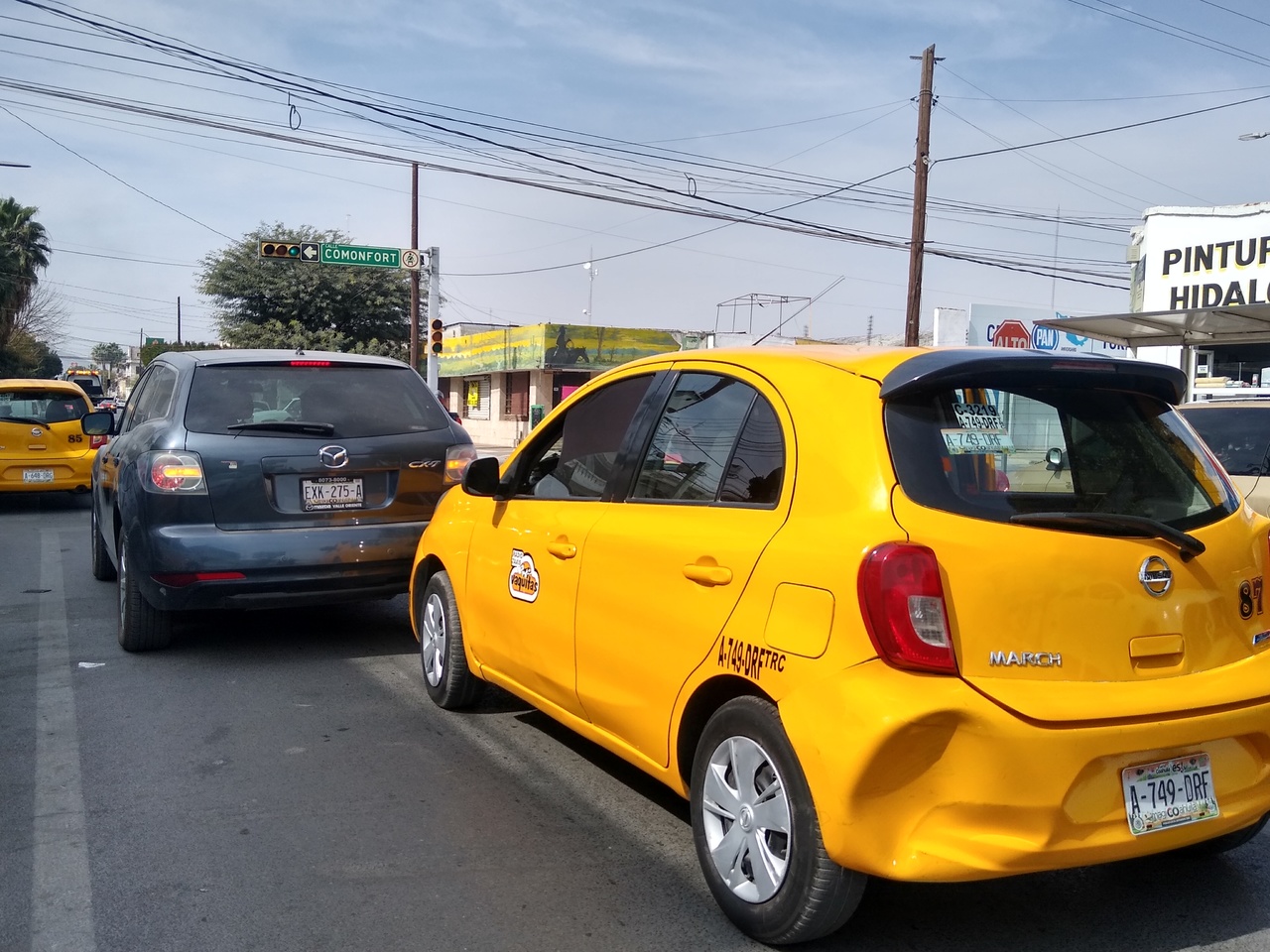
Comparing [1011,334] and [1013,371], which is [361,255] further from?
[1013,371]

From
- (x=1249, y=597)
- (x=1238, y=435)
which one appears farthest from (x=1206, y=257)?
(x=1249, y=597)

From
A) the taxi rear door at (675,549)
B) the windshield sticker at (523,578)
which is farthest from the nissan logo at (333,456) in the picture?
the taxi rear door at (675,549)

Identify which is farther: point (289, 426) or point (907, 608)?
point (289, 426)

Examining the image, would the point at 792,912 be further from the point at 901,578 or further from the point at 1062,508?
the point at 1062,508

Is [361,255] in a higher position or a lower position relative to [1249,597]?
higher

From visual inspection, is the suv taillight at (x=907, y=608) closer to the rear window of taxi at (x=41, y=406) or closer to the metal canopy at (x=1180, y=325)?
the metal canopy at (x=1180, y=325)

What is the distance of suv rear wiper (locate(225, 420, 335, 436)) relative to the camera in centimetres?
629

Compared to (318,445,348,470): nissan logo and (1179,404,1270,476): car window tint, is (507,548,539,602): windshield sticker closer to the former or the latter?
(318,445,348,470): nissan logo

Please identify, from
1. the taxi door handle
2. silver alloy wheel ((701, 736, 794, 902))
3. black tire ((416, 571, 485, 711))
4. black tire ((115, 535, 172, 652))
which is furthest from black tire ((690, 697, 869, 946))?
black tire ((115, 535, 172, 652))

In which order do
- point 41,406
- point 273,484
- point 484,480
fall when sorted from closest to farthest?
point 484,480
point 273,484
point 41,406

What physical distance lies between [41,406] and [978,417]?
13314 millimetres

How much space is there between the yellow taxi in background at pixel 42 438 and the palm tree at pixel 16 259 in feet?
138

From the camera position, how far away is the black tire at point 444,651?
5301 millimetres

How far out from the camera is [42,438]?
1359 cm
